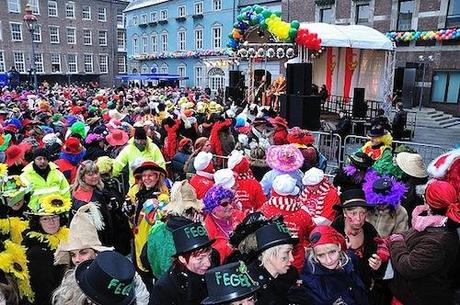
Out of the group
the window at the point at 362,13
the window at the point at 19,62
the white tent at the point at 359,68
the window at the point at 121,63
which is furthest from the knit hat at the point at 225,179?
the window at the point at 121,63

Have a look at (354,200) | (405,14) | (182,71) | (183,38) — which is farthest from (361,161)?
(182,71)

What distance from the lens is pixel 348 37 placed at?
50.6ft

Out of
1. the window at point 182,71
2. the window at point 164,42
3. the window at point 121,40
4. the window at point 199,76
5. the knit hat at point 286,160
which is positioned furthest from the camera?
the window at point 121,40

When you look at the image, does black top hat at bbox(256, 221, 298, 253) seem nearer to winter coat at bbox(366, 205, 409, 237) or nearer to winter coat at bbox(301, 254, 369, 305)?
winter coat at bbox(301, 254, 369, 305)

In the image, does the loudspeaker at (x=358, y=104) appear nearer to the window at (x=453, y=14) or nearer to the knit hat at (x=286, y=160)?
the window at (x=453, y=14)

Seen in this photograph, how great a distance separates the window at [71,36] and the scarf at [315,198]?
47.9 meters

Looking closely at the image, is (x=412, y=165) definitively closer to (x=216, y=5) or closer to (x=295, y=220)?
(x=295, y=220)

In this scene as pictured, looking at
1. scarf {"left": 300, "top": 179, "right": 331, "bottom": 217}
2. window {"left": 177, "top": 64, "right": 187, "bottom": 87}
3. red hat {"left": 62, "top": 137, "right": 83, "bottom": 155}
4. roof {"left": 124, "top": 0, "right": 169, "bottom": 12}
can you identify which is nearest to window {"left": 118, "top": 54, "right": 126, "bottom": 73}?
roof {"left": 124, "top": 0, "right": 169, "bottom": 12}

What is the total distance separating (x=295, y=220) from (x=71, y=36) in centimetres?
4875

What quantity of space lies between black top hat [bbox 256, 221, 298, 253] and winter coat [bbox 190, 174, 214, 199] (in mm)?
2134

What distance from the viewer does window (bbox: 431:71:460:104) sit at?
19.9 metres

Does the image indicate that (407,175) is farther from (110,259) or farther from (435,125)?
(435,125)

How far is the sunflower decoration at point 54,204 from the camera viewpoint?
A: 3314 millimetres

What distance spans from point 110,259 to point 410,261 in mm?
2085
